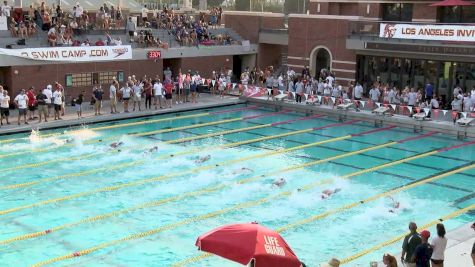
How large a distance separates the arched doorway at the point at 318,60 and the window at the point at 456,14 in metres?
5.77

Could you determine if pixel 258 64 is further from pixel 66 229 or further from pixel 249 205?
pixel 66 229

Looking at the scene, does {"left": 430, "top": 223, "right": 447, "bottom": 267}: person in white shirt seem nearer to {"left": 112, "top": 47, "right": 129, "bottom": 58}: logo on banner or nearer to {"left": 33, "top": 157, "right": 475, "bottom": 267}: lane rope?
{"left": 33, "top": 157, "right": 475, "bottom": 267}: lane rope

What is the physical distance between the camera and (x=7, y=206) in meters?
14.2

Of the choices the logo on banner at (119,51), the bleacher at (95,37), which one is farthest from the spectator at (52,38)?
the logo on banner at (119,51)

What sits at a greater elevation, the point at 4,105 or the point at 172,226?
the point at 4,105

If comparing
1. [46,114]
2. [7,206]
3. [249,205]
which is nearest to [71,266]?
[7,206]

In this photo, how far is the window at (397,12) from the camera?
1214 inches

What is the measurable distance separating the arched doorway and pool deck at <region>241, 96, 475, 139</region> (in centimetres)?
473

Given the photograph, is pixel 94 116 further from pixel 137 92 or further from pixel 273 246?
pixel 273 246

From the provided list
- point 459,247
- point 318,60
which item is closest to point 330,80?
point 318,60

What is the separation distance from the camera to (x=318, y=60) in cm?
3309

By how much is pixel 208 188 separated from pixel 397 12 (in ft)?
62.5

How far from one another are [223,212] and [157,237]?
6.53 feet

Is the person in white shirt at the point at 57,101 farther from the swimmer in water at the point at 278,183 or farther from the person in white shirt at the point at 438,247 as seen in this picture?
the person in white shirt at the point at 438,247
